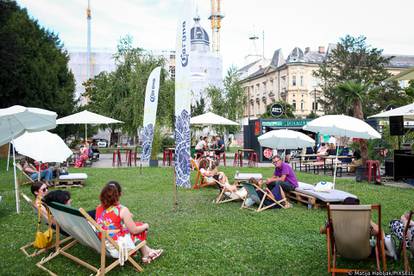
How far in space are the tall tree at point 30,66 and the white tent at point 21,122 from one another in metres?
14.8

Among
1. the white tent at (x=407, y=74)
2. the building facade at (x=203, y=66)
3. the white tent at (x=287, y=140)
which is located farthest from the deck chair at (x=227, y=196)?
the building facade at (x=203, y=66)

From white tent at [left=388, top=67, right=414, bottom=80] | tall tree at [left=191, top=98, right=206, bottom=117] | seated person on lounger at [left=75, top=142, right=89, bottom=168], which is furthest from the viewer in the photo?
tall tree at [left=191, top=98, right=206, bottom=117]

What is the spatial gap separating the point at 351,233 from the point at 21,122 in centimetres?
670

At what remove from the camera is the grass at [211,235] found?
4957 millimetres

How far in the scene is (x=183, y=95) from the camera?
1158 cm

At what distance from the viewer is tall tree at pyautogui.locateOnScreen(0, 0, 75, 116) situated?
22156 mm

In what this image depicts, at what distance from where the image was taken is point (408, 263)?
4918 millimetres

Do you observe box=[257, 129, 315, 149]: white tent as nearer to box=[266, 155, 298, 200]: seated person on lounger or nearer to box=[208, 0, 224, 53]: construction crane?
box=[266, 155, 298, 200]: seated person on lounger

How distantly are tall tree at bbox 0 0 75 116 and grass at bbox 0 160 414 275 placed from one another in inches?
564

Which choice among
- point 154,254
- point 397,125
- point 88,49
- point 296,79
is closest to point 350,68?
point 296,79

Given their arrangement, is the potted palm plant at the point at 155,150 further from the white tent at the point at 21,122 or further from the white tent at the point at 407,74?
the white tent at the point at 407,74

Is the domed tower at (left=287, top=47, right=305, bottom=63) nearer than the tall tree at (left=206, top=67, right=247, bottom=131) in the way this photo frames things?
No

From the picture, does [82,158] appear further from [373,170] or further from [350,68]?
[350,68]

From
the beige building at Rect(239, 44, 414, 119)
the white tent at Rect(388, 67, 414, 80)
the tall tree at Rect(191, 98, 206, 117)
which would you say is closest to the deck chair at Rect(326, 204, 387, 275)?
the white tent at Rect(388, 67, 414, 80)
